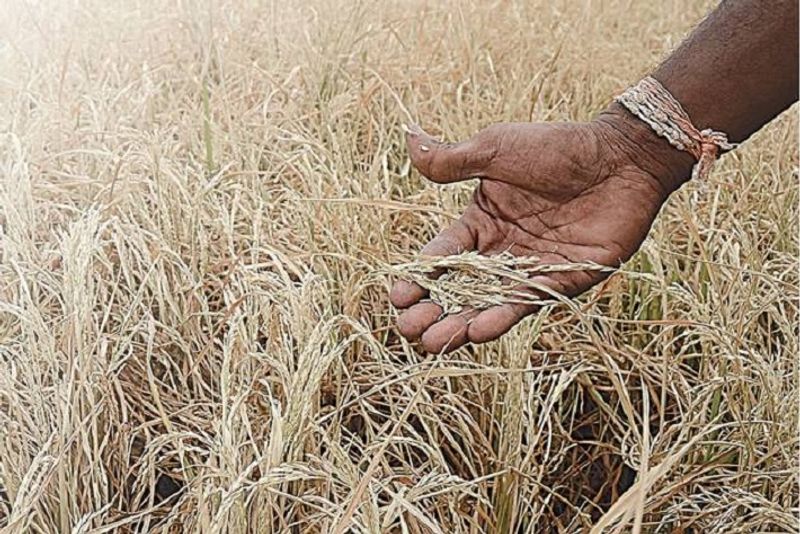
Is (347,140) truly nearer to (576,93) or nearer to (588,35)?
(576,93)

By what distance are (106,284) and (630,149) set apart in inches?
29.6

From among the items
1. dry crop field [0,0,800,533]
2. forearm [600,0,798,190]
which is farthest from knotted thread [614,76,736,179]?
dry crop field [0,0,800,533]

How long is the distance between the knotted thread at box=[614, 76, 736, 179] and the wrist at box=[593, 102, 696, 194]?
15 mm

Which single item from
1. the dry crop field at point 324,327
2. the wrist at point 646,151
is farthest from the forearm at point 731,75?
the dry crop field at point 324,327

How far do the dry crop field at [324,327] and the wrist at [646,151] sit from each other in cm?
9

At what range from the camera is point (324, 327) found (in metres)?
1.06

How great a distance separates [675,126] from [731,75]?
3.8 inches

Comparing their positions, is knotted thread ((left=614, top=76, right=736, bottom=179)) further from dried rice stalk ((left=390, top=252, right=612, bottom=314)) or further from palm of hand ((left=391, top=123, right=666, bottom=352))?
dried rice stalk ((left=390, top=252, right=612, bottom=314))

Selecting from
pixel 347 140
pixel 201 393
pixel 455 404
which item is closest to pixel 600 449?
pixel 455 404

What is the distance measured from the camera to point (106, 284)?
1467 mm

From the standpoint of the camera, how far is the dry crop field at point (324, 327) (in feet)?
3.54

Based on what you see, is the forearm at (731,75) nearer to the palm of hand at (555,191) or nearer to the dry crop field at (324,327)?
the palm of hand at (555,191)

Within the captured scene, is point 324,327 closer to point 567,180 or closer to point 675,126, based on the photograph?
point 567,180

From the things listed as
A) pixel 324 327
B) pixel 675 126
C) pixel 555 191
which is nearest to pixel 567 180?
pixel 555 191
